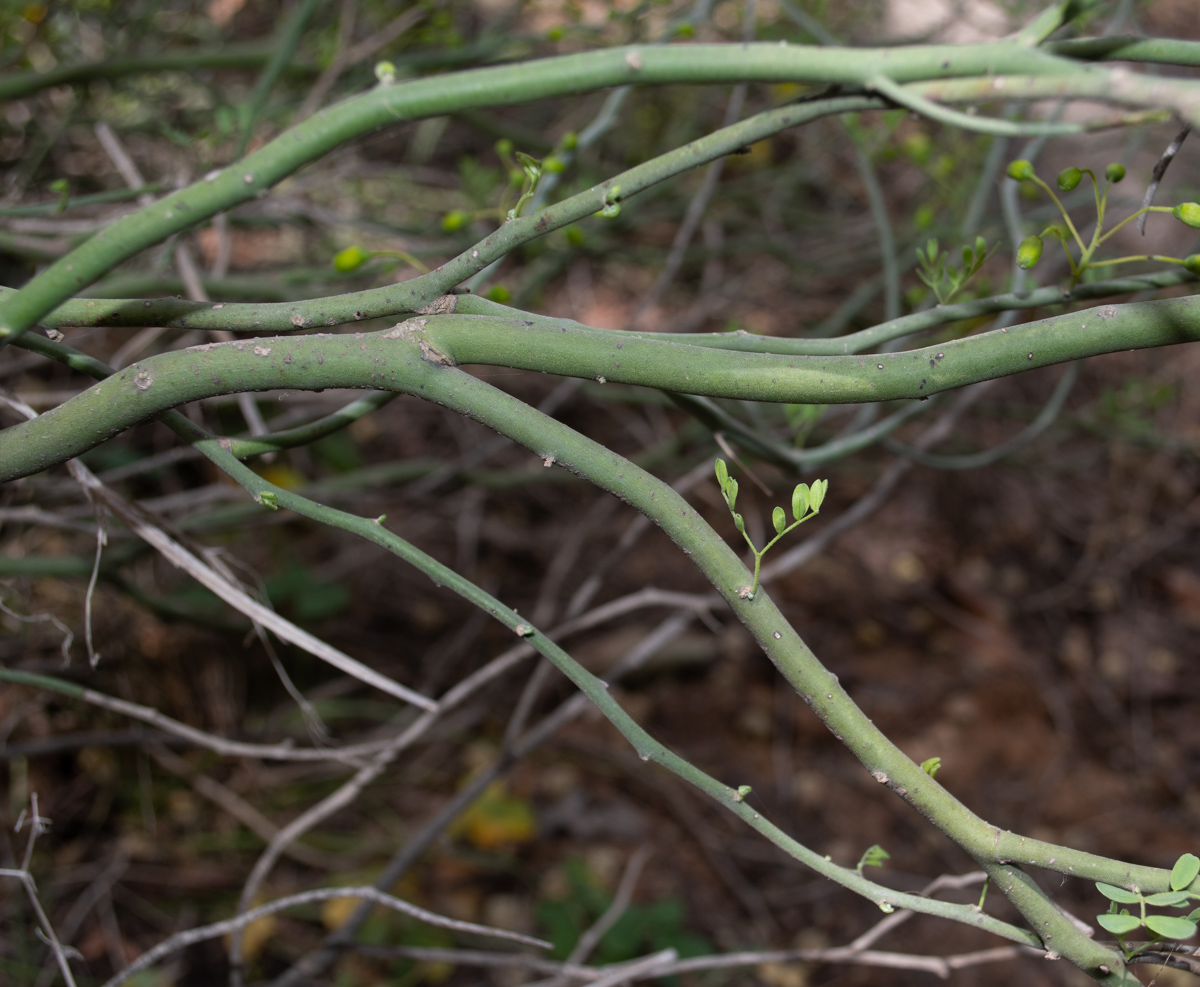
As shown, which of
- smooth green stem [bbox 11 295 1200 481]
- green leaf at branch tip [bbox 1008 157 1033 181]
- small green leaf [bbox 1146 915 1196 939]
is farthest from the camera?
green leaf at branch tip [bbox 1008 157 1033 181]

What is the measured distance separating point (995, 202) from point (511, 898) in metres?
3.91

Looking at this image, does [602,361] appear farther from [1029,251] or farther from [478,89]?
[1029,251]

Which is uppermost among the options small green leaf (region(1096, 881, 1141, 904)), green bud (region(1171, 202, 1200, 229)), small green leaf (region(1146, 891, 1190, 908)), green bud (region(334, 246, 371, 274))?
green bud (region(1171, 202, 1200, 229))

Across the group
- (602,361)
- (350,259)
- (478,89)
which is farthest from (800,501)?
(350,259)

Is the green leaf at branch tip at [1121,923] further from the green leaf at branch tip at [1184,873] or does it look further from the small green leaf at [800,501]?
the small green leaf at [800,501]

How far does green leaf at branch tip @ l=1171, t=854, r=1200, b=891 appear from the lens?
2.47 feet

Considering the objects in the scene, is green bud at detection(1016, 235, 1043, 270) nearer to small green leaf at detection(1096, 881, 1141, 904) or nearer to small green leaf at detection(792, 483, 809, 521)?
small green leaf at detection(792, 483, 809, 521)

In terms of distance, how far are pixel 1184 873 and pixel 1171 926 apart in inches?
2.4

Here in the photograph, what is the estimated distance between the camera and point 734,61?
0.84m

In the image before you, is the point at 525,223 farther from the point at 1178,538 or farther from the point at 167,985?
the point at 1178,538

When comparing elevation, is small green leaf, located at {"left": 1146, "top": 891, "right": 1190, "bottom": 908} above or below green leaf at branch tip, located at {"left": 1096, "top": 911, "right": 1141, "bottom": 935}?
above

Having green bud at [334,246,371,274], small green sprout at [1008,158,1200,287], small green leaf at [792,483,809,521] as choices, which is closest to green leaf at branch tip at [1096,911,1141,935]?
small green leaf at [792,483,809,521]

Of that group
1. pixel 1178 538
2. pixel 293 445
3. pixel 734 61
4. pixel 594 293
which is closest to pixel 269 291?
pixel 293 445

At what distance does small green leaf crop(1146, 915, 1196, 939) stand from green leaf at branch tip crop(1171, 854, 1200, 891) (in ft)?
0.14
